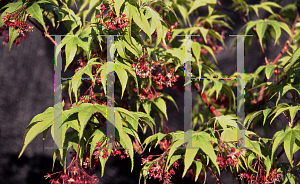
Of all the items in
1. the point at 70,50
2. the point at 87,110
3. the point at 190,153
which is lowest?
the point at 190,153

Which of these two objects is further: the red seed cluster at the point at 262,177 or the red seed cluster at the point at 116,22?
the red seed cluster at the point at 262,177

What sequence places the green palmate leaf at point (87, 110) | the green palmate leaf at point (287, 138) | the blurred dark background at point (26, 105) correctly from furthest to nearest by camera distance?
the blurred dark background at point (26, 105)
the green palmate leaf at point (287, 138)
the green palmate leaf at point (87, 110)

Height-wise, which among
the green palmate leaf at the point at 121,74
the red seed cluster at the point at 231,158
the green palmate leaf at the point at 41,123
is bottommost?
the red seed cluster at the point at 231,158

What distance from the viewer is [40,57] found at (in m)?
1.35

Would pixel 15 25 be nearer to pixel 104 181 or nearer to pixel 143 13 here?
pixel 143 13

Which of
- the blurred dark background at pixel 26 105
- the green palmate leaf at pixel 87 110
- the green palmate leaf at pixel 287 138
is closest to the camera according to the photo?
the green palmate leaf at pixel 87 110

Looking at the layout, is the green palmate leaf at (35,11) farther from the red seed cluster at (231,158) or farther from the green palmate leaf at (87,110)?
the red seed cluster at (231,158)

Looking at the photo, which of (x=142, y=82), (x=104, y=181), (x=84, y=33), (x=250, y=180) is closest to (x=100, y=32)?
(x=84, y=33)

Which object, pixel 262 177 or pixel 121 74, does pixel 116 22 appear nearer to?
pixel 121 74

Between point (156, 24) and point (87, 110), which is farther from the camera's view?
point (156, 24)

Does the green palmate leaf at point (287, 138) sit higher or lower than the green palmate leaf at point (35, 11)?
lower

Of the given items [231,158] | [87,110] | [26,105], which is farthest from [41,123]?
[26,105]

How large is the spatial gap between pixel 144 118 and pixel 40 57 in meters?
0.86

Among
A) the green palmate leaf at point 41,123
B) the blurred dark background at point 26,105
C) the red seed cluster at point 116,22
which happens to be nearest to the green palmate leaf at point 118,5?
the red seed cluster at point 116,22
